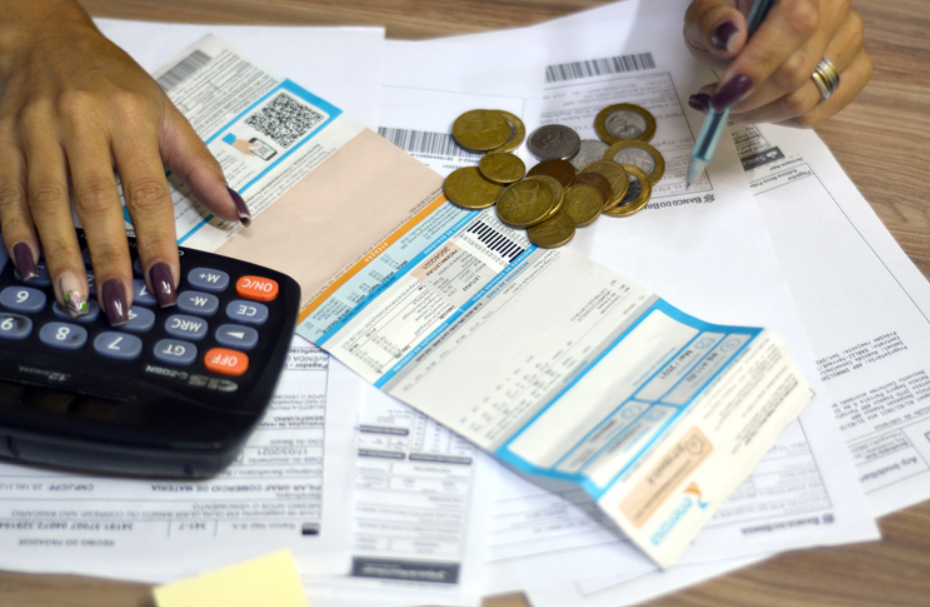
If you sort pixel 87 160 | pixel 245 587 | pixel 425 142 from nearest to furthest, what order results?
A: pixel 245 587 → pixel 87 160 → pixel 425 142

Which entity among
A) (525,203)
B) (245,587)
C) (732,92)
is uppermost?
(732,92)

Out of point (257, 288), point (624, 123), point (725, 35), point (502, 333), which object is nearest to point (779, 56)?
point (725, 35)

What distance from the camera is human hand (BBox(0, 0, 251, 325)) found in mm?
436

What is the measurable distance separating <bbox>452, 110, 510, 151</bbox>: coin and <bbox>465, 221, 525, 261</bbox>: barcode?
3.2 inches

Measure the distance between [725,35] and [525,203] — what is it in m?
0.17

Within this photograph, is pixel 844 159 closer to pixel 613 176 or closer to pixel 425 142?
pixel 613 176

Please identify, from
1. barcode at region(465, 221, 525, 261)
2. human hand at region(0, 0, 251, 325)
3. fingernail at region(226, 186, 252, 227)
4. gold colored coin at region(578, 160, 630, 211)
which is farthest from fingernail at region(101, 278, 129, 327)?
gold colored coin at region(578, 160, 630, 211)

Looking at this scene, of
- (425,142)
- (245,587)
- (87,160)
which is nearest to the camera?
(245,587)

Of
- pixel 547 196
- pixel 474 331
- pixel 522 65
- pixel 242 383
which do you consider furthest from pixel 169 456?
pixel 522 65

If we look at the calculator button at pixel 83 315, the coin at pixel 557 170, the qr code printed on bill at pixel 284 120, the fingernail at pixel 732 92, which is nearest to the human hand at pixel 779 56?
the fingernail at pixel 732 92

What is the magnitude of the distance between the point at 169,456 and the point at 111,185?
0.64 feet

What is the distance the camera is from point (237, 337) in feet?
1.37

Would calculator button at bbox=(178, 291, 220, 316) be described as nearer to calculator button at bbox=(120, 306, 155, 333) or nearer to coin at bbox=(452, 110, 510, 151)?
calculator button at bbox=(120, 306, 155, 333)

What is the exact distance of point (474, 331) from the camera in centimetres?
45
